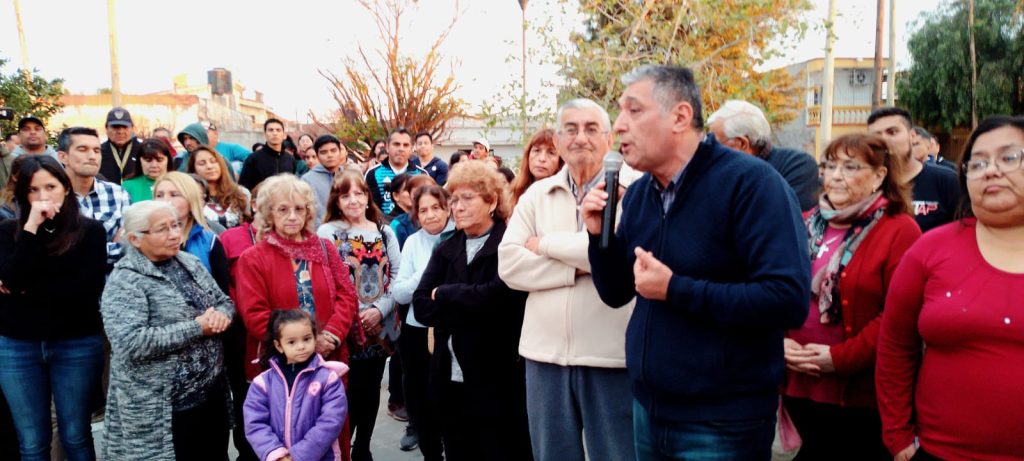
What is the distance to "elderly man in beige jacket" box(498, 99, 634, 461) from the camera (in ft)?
9.37

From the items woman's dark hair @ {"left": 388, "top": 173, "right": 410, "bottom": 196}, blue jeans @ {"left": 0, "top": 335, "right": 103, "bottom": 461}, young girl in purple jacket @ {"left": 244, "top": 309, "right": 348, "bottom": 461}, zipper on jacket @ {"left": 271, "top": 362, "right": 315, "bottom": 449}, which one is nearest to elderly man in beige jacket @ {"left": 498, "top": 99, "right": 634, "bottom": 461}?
young girl in purple jacket @ {"left": 244, "top": 309, "right": 348, "bottom": 461}

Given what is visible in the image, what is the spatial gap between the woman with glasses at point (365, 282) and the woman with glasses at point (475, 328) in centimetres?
67

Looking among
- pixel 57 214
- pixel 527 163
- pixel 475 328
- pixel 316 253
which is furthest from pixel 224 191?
Result: pixel 475 328

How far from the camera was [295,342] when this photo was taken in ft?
11.3

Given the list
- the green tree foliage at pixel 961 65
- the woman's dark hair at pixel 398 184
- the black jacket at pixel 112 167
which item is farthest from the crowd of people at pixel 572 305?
the green tree foliage at pixel 961 65

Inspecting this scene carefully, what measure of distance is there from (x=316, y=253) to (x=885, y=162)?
9.98 feet

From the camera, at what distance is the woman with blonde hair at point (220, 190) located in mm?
5324

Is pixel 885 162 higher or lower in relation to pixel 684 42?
lower

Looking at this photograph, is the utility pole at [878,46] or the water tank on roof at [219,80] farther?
the water tank on roof at [219,80]

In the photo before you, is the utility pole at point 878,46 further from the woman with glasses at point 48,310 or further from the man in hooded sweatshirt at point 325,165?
the woman with glasses at point 48,310

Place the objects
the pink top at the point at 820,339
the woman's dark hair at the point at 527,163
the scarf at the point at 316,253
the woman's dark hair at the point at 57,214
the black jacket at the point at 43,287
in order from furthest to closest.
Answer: the woman's dark hair at the point at 527,163 → the scarf at the point at 316,253 → the woman's dark hair at the point at 57,214 → the black jacket at the point at 43,287 → the pink top at the point at 820,339

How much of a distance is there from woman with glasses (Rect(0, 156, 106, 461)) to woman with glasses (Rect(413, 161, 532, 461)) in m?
1.99

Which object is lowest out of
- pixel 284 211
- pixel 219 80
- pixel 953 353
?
pixel 953 353

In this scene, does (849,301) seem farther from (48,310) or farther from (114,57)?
(114,57)
